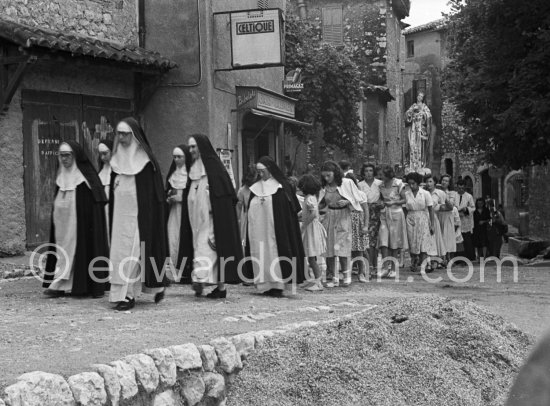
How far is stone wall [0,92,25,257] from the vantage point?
12.6 m

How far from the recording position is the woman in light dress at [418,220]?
50.0 feet

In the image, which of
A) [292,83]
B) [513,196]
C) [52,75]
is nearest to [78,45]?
[52,75]

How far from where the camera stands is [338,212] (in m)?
12.6

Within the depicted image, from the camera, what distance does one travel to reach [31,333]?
6840 millimetres

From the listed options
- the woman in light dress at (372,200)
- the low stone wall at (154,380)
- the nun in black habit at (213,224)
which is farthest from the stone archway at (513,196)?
the low stone wall at (154,380)

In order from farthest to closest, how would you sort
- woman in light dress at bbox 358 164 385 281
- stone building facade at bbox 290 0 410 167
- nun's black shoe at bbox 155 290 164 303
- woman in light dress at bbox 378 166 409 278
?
stone building facade at bbox 290 0 410 167 → woman in light dress at bbox 378 166 409 278 → woman in light dress at bbox 358 164 385 281 → nun's black shoe at bbox 155 290 164 303

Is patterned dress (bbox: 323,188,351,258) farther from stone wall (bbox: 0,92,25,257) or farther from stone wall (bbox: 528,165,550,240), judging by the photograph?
stone wall (bbox: 528,165,550,240)

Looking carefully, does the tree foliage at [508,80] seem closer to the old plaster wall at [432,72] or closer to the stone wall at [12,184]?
the stone wall at [12,184]

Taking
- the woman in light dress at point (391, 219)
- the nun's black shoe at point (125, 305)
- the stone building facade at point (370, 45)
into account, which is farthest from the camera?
the stone building facade at point (370, 45)

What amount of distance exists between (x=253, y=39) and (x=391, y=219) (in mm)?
4875

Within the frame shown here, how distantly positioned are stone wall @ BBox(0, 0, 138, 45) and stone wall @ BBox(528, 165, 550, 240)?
52.0 ft

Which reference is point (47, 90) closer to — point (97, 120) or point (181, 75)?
point (97, 120)

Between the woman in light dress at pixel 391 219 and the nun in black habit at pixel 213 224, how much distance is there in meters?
4.80

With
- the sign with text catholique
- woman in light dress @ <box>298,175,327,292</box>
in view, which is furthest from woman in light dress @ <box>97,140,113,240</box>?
the sign with text catholique
